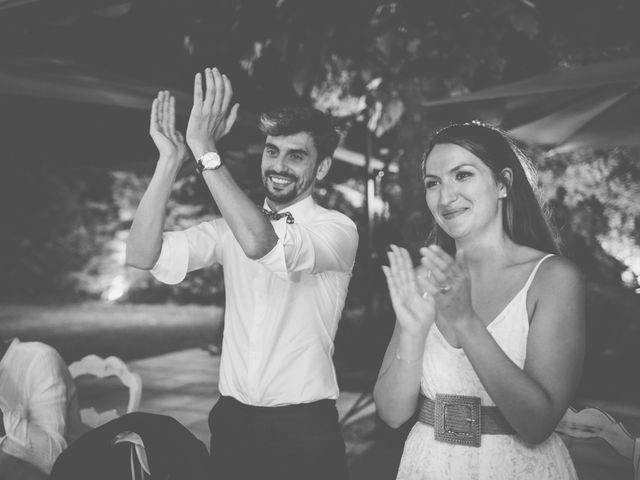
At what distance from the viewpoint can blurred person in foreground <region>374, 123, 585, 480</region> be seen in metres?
1.22

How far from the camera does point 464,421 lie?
4.65 feet

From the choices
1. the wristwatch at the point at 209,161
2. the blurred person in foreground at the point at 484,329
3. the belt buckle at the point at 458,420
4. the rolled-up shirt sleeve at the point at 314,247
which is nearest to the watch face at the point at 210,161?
the wristwatch at the point at 209,161

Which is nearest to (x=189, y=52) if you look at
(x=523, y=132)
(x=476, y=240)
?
(x=523, y=132)

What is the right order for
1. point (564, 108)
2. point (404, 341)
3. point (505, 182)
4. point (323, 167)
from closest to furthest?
point (404, 341)
point (505, 182)
point (323, 167)
point (564, 108)

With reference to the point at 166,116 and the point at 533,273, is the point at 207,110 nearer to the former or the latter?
the point at 166,116

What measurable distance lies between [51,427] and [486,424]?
1.38 m

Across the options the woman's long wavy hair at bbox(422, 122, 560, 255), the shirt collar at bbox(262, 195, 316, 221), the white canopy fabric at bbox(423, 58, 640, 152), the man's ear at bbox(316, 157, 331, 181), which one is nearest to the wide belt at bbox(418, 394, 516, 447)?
the woman's long wavy hair at bbox(422, 122, 560, 255)

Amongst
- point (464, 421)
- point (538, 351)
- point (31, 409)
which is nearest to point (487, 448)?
point (464, 421)

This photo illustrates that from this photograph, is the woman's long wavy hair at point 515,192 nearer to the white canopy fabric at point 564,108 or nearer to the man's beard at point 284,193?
the man's beard at point 284,193

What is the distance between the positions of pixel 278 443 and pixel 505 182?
3.12 feet

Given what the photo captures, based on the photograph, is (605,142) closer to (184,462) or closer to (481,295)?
(481,295)

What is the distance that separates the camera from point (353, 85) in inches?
167

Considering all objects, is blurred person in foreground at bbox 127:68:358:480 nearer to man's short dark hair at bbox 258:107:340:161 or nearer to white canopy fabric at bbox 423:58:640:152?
man's short dark hair at bbox 258:107:340:161

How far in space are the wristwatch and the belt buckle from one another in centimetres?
78
